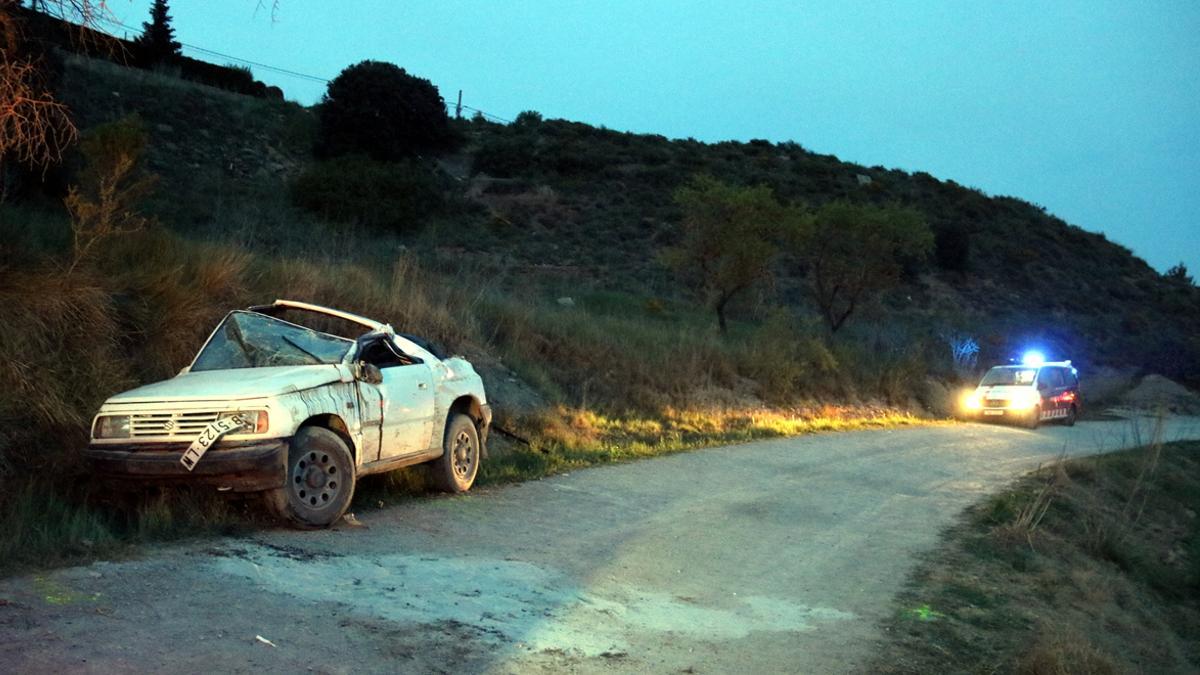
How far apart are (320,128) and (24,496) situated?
119 ft

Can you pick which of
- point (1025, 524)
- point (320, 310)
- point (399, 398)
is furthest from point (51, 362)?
point (1025, 524)

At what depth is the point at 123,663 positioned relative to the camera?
15.9 feet

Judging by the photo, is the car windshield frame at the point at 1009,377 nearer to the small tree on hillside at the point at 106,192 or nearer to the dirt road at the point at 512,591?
the dirt road at the point at 512,591

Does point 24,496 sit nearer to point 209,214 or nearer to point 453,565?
point 453,565

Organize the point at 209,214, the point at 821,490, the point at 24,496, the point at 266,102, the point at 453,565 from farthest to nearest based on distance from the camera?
the point at 266,102 < the point at 209,214 < the point at 821,490 < the point at 24,496 < the point at 453,565

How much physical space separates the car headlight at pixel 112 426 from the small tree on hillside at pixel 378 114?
33247mm

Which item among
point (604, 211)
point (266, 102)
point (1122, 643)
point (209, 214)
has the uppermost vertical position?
point (266, 102)

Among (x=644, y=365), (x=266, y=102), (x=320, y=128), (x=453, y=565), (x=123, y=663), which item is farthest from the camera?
(x=266, y=102)

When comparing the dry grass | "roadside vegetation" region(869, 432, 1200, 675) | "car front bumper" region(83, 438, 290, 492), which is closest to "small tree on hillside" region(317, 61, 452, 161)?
the dry grass

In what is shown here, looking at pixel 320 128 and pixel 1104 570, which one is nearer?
pixel 1104 570

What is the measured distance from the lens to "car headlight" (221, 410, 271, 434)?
25.7ft

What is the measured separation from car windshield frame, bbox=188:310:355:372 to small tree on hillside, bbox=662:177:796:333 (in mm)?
18631

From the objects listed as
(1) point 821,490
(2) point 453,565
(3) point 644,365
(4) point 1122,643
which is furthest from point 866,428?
(2) point 453,565

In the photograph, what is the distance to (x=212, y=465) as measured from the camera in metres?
7.68
